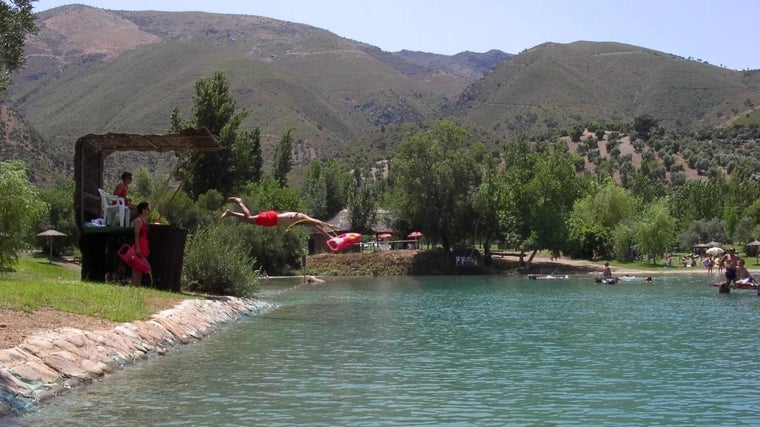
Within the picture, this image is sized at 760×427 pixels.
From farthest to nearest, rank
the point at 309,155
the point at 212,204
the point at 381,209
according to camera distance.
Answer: the point at 309,155
the point at 381,209
the point at 212,204

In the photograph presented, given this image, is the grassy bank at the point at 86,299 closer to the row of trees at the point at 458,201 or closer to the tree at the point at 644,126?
the row of trees at the point at 458,201

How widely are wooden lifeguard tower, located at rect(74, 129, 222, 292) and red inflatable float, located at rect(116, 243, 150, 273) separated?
241 mm

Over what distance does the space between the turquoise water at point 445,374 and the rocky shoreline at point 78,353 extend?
41 centimetres

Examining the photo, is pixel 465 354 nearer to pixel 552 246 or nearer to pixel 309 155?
pixel 552 246

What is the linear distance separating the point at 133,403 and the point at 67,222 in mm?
50073

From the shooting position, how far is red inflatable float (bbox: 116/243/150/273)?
28750 mm

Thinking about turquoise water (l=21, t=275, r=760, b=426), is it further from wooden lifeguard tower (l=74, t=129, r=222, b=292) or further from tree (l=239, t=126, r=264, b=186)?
tree (l=239, t=126, r=264, b=186)

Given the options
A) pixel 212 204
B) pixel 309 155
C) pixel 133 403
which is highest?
pixel 309 155

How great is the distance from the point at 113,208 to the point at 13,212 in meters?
3.50

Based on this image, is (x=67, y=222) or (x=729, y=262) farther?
(x=67, y=222)

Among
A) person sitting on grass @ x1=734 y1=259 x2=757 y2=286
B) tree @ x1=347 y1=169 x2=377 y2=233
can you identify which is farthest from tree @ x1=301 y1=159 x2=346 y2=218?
person sitting on grass @ x1=734 y1=259 x2=757 y2=286

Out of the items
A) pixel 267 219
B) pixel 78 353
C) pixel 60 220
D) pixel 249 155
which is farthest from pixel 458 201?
pixel 78 353

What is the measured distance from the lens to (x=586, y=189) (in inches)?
3794

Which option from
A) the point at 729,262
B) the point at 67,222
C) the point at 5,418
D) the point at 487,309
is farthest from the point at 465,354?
the point at 67,222
